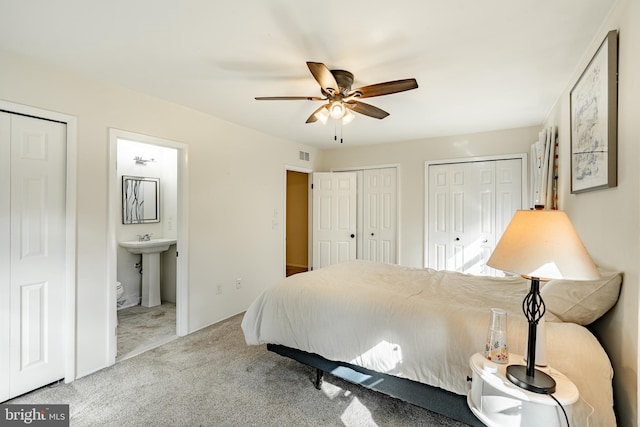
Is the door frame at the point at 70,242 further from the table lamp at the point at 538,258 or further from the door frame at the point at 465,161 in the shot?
the door frame at the point at 465,161

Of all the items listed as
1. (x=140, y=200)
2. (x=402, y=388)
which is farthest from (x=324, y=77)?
(x=140, y=200)

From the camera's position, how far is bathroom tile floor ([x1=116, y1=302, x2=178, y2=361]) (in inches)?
115

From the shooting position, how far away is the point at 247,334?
8.11 ft

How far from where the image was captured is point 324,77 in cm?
197

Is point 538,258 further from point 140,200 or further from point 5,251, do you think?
point 140,200

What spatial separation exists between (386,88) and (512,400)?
6.13 feet

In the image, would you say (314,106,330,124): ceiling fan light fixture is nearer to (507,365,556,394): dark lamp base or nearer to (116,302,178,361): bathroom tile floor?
(507,365,556,394): dark lamp base

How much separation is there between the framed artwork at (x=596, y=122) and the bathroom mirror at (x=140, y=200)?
15.2 feet


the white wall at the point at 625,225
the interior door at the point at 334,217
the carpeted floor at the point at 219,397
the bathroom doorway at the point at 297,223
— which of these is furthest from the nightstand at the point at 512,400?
the bathroom doorway at the point at 297,223

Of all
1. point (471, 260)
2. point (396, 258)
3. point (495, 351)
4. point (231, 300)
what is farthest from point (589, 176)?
point (231, 300)

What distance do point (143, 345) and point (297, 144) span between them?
10.7ft

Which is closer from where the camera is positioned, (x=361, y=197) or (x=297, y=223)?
(x=361, y=197)

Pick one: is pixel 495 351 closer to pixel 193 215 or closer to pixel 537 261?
pixel 537 261

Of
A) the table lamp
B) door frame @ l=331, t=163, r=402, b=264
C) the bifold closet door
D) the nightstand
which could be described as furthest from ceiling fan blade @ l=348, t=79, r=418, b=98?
door frame @ l=331, t=163, r=402, b=264
